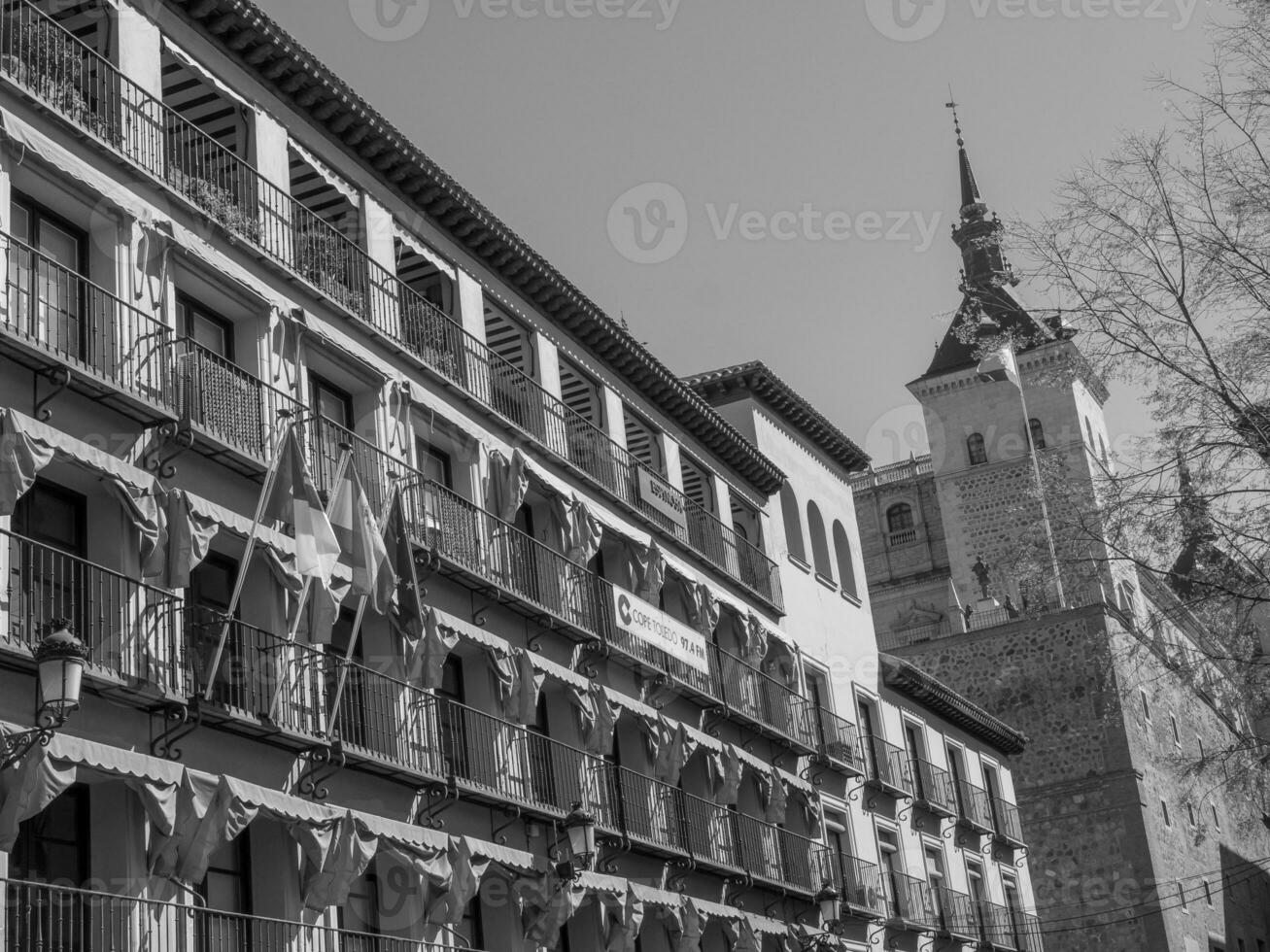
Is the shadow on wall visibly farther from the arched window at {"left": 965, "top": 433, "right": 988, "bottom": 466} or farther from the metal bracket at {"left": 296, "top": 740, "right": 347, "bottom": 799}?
the metal bracket at {"left": 296, "top": 740, "right": 347, "bottom": 799}

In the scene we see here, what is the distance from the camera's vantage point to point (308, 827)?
59.6 feet

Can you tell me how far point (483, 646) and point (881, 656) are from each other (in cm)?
1824

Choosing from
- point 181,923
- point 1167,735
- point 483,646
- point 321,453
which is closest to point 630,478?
point 483,646

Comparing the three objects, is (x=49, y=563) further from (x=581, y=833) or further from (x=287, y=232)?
(x=581, y=833)

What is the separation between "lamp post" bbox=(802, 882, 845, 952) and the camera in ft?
96.4

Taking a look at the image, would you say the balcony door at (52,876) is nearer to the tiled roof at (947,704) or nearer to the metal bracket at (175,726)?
the metal bracket at (175,726)

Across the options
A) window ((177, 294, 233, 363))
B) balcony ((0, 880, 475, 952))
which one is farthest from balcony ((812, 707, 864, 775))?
balcony ((0, 880, 475, 952))

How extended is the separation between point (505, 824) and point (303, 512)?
592 centimetres

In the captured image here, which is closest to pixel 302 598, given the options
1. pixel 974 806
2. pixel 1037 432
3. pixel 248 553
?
pixel 248 553

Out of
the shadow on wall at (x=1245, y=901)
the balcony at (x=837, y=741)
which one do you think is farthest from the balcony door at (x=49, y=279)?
the shadow on wall at (x=1245, y=901)

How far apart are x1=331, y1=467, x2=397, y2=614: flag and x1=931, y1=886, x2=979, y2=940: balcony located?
21.1 metres

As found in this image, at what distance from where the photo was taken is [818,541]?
40.1 meters

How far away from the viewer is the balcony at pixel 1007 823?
4231 centimetres

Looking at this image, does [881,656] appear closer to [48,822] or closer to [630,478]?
[630,478]
